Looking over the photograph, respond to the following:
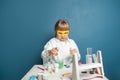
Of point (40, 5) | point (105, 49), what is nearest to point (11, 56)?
point (40, 5)

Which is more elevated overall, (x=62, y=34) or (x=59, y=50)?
(x=62, y=34)

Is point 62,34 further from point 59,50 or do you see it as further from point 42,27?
point 42,27

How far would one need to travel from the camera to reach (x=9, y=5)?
2.50m

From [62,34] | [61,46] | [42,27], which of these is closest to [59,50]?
[61,46]

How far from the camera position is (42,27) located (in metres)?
2.52

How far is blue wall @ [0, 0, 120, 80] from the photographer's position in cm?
251

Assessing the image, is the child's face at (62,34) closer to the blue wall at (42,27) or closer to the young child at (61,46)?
the young child at (61,46)

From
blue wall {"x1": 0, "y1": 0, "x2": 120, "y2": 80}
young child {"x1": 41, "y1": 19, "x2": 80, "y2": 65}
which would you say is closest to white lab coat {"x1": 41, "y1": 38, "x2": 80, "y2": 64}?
young child {"x1": 41, "y1": 19, "x2": 80, "y2": 65}

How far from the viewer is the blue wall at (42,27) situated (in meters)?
2.51

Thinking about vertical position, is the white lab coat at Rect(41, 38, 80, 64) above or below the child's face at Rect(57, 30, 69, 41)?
below

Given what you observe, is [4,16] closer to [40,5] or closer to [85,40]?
[40,5]

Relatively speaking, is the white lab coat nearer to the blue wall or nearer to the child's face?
→ the child's face

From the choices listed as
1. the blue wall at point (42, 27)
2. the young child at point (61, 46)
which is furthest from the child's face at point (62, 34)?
the blue wall at point (42, 27)

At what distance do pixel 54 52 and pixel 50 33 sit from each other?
0.78m
